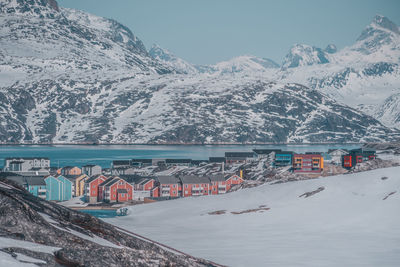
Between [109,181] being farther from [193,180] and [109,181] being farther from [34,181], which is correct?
[193,180]

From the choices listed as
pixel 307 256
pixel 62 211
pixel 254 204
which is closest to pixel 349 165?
pixel 254 204

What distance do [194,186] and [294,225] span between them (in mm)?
67939

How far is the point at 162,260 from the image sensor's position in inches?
743

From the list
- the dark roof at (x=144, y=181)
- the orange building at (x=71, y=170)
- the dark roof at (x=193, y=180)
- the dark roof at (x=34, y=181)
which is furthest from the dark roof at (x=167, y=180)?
the orange building at (x=71, y=170)

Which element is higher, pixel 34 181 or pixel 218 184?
pixel 34 181

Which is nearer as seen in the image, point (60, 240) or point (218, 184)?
point (60, 240)

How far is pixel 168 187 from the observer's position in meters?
108

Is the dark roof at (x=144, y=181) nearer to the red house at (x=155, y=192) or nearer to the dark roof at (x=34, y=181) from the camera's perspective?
the red house at (x=155, y=192)

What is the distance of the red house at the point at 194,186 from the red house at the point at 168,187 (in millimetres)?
951

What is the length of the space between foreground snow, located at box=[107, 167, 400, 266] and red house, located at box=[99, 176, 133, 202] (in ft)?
142

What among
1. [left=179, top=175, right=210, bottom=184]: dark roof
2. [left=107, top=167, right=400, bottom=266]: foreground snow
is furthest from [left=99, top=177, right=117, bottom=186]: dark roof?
[left=107, top=167, right=400, bottom=266]: foreground snow

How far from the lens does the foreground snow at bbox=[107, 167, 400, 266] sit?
103 ft

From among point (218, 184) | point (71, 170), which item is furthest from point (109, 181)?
point (71, 170)

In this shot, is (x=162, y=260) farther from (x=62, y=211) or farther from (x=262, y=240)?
(x=262, y=240)
